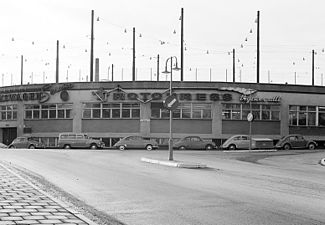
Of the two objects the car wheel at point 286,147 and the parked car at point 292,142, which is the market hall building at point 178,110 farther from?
the car wheel at point 286,147

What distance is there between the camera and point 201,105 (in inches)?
2051

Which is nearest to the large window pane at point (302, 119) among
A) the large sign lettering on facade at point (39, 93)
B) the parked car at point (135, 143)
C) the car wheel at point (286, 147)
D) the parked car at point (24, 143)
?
the car wheel at point (286, 147)

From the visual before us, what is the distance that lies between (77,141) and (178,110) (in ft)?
34.9

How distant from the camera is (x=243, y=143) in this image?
48469 mm

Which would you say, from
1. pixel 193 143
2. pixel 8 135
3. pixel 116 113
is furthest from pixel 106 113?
pixel 8 135

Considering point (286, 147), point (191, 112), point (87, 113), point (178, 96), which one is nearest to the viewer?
point (286, 147)

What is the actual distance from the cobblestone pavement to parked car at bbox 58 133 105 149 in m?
35.4

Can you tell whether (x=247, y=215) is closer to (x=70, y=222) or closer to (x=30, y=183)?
(x=70, y=222)

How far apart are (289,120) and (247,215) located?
4504 centimetres

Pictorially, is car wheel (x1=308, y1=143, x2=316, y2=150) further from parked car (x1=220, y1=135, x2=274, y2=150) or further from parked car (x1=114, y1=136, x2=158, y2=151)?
parked car (x1=114, y1=136, x2=158, y2=151)

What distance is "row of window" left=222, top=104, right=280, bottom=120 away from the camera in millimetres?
52281

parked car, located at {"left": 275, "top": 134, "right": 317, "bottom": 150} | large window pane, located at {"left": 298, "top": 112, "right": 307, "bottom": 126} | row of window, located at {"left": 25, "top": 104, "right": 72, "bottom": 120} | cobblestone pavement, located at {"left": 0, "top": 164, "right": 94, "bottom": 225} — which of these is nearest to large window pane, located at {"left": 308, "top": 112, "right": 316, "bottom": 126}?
large window pane, located at {"left": 298, "top": 112, "right": 307, "bottom": 126}

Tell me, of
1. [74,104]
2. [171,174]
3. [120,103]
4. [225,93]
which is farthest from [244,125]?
[171,174]

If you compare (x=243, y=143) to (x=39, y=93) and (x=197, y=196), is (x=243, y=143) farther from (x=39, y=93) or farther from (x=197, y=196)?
(x=197, y=196)
